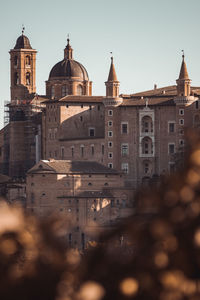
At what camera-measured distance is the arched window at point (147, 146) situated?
80706 millimetres

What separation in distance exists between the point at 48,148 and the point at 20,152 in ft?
28.4

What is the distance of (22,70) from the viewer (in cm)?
10231

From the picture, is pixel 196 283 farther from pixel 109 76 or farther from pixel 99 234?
pixel 109 76

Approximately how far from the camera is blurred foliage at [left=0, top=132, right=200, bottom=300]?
5.54 m

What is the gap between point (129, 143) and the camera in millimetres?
80938

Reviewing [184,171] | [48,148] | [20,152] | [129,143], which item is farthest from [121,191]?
[184,171]

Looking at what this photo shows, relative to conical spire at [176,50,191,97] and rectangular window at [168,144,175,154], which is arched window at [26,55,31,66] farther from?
rectangular window at [168,144,175,154]

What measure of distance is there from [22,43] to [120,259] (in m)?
99.8

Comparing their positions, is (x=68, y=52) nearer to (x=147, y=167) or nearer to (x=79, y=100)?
(x=79, y=100)

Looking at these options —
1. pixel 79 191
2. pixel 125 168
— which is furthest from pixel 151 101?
pixel 79 191

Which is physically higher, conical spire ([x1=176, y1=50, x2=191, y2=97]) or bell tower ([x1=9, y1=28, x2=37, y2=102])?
bell tower ([x1=9, y1=28, x2=37, y2=102])

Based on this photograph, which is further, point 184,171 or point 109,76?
point 109,76

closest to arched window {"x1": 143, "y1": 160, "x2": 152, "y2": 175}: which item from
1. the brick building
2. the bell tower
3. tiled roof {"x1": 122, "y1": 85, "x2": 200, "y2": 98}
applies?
the brick building

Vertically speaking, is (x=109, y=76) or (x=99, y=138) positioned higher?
(x=109, y=76)
